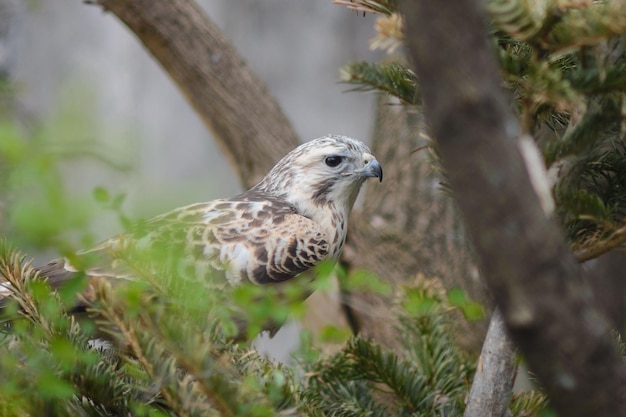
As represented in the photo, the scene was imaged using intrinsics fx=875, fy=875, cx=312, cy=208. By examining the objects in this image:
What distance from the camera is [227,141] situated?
3.23 m

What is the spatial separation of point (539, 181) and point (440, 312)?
862mm

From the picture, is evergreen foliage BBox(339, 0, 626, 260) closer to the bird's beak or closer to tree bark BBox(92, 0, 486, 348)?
the bird's beak

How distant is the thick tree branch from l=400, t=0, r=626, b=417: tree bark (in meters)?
2.28

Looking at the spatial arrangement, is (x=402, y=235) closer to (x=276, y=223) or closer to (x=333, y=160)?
(x=333, y=160)

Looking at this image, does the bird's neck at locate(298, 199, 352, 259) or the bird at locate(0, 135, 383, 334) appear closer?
the bird at locate(0, 135, 383, 334)

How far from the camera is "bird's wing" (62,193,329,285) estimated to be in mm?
2328

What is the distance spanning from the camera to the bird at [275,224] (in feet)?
7.57

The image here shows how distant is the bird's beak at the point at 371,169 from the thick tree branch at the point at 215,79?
571 mm

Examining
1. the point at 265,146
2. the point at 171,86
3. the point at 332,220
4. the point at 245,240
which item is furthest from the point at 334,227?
the point at 171,86

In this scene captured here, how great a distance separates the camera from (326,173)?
267 cm

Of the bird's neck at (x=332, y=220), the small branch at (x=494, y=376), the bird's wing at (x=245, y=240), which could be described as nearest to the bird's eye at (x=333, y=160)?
the bird's neck at (x=332, y=220)

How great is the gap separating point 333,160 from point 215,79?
0.67 meters

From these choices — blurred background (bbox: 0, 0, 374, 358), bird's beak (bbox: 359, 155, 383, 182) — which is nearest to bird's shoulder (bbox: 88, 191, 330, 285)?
bird's beak (bbox: 359, 155, 383, 182)

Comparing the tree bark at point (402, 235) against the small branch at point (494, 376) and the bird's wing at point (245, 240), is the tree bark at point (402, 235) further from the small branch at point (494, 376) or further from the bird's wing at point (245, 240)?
the small branch at point (494, 376)
